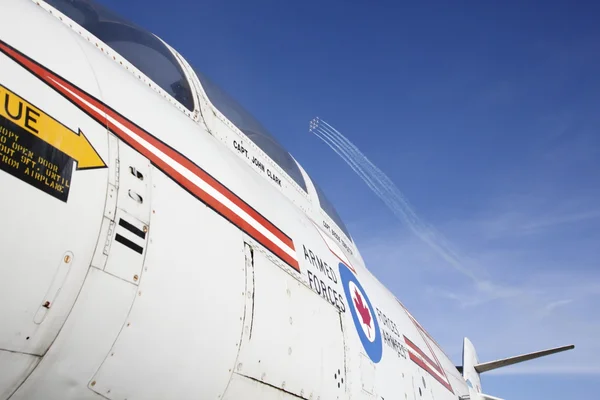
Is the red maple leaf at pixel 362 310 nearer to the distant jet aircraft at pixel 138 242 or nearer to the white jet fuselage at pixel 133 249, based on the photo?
the distant jet aircraft at pixel 138 242

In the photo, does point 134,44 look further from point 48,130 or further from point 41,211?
point 41,211

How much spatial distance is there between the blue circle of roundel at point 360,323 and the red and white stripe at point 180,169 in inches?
56.2

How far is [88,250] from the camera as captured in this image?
2.70 m

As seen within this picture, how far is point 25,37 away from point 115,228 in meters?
1.21

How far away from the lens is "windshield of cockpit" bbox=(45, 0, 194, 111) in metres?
4.05

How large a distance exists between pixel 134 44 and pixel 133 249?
7.92ft

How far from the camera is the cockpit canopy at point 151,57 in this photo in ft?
Result: 13.5

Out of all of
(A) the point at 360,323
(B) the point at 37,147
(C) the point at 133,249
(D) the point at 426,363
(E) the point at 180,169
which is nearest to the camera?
(B) the point at 37,147

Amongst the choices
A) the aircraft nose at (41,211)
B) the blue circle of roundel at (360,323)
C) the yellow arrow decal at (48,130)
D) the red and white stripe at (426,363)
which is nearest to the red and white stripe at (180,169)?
the aircraft nose at (41,211)

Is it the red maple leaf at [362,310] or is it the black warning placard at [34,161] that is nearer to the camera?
the black warning placard at [34,161]

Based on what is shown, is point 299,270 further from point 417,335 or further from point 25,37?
point 417,335

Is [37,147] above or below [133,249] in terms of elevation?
above

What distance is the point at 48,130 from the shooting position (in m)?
2.66

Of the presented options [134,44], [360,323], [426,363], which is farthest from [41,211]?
[426,363]
